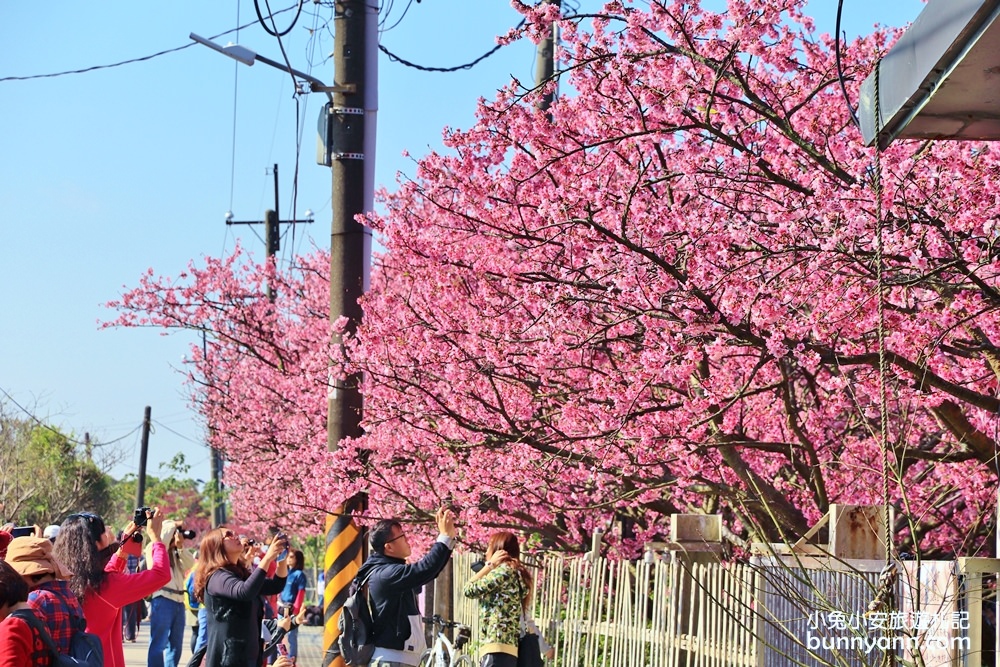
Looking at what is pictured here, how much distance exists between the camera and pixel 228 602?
Answer: 848 centimetres

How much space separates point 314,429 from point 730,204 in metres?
10.3

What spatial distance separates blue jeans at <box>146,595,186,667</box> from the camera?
12.7 m

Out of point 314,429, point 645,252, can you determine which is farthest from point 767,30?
point 314,429

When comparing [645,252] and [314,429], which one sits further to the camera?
[314,429]

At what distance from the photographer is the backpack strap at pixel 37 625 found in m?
4.93

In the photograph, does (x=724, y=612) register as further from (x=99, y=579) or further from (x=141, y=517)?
(x=99, y=579)

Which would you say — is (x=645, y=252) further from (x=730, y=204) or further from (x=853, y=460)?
(x=853, y=460)

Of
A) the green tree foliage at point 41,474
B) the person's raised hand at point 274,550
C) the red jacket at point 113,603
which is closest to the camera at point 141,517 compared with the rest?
the person's raised hand at point 274,550

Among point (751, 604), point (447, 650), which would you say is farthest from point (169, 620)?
point (751, 604)

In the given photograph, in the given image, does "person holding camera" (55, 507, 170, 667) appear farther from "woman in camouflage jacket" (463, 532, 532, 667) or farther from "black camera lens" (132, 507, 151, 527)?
"woman in camouflage jacket" (463, 532, 532, 667)

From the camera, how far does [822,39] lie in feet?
33.9

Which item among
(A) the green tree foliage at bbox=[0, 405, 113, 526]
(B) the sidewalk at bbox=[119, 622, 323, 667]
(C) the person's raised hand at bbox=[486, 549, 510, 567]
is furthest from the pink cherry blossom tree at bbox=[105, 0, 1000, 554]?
(A) the green tree foliage at bbox=[0, 405, 113, 526]

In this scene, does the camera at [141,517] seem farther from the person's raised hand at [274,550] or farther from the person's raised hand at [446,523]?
the person's raised hand at [446,523]

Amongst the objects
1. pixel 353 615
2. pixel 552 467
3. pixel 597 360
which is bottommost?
pixel 353 615
